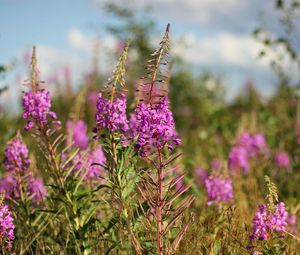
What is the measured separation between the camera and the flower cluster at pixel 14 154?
4195mm

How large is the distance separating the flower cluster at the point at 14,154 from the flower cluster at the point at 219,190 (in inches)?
61.8

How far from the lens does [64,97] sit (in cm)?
1301

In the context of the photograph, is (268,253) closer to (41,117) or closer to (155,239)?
(155,239)

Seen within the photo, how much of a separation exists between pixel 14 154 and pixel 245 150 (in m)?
3.30

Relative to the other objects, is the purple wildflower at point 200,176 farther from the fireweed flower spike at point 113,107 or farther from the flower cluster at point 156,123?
the flower cluster at point 156,123

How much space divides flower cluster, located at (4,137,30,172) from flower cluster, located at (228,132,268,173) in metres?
2.87

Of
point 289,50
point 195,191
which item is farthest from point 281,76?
point 195,191

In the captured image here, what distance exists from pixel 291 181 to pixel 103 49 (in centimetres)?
705

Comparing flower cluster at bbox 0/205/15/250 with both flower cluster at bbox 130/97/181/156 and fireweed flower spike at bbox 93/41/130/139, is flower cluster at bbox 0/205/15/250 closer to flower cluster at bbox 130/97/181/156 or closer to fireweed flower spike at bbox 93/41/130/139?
fireweed flower spike at bbox 93/41/130/139

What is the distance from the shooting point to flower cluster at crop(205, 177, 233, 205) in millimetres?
4852

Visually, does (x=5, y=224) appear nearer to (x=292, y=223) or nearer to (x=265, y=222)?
(x=265, y=222)

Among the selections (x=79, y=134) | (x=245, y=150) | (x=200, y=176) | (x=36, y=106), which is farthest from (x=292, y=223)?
(x=79, y=134)

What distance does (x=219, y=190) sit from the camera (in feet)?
16.0

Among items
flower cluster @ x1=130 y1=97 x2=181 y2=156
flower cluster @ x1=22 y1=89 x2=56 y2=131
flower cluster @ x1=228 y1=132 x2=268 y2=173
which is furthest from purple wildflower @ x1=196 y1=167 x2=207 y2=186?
flower cluster @ x1=130 y1=97 x2=181 y2=156
